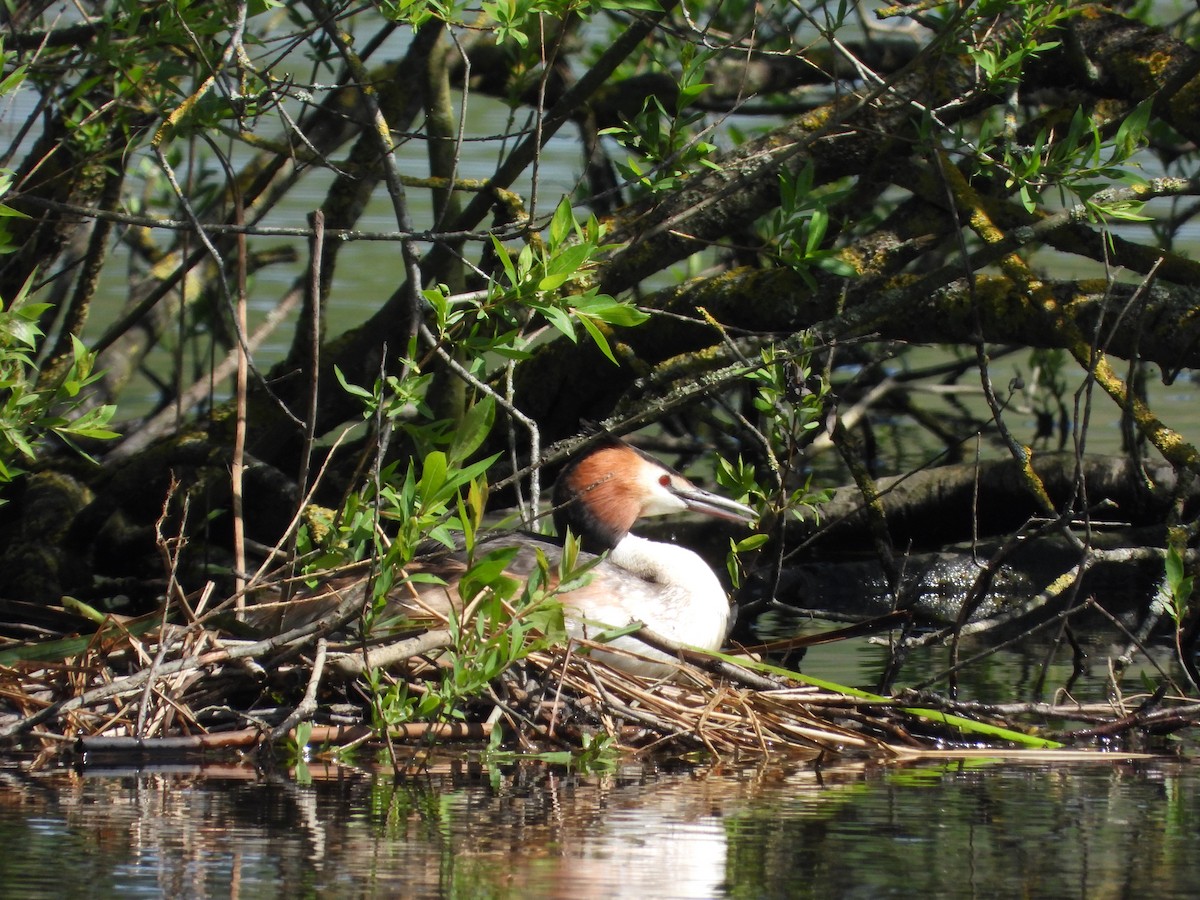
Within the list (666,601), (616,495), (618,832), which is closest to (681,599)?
(666,601)

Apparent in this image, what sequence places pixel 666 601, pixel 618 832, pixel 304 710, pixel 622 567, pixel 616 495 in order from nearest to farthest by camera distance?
pixel 618 832 < pixel 304 710 < pixel 666 601 < pixel 622 567 < pixel 616 495

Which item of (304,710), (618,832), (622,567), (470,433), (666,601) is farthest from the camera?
(622,567)

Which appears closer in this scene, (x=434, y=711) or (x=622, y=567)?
(x=434, y=711)

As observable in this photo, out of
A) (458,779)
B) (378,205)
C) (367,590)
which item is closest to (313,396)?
(367,590)

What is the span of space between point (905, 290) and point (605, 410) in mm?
1380

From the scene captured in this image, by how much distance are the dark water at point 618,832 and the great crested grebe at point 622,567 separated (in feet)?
2.44

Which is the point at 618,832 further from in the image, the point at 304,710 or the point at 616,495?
the point at 616,495

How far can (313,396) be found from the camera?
425 cm

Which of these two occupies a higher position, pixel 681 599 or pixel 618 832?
pixel 681 599

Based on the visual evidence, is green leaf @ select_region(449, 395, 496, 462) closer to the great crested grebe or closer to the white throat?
the great crested grebe

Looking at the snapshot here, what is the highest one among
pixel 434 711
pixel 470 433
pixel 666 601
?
pixel 470 433

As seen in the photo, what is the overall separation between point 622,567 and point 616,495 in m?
0.32

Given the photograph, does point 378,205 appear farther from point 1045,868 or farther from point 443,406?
point 1045,868

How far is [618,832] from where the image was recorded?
11.1 ft
